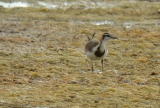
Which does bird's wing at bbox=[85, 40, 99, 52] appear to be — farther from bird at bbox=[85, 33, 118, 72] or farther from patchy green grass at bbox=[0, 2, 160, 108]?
patchy green grass at bbox=[0, 2, 160, 108]

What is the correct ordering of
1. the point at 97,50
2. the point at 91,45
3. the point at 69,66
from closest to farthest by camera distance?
the point at 97,50
the point at 91,45
the point at 69,66

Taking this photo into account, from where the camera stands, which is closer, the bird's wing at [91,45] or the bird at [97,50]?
the bird at [97,50]

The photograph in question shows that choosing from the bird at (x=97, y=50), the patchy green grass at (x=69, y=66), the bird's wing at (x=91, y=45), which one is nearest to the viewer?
the patchy green grass at (x=69, y=66)

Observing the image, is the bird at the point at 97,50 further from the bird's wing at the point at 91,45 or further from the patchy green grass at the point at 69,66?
the patchy green grass at the point at 69,66

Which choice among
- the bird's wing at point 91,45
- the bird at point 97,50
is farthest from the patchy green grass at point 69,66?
the bird's wing at point 91,45

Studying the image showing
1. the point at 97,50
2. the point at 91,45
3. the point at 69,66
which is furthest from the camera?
the point at 69,66

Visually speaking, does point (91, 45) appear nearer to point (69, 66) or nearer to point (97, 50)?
point (97, 50)

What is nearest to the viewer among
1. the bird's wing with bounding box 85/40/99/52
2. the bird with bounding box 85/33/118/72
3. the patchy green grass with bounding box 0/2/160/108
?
the patchy green grass with bounding box 0/2/160/108

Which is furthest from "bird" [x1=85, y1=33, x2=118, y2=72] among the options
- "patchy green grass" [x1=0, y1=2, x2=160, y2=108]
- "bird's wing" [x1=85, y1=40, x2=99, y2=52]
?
"patchy green grass" [x1=0, y1=2, x2=160, y2=108]

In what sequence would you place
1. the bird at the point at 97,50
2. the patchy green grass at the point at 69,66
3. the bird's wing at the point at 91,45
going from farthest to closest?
the bird's wing at the point at 91,45, the bird at the point at 97,50, the patchy green grass at the point at 69,66

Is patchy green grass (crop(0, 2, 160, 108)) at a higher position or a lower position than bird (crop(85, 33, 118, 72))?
lower

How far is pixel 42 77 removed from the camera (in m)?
19.6

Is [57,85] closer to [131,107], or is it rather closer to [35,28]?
[131,107]

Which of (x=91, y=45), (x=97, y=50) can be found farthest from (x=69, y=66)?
(x=97, y=50)
